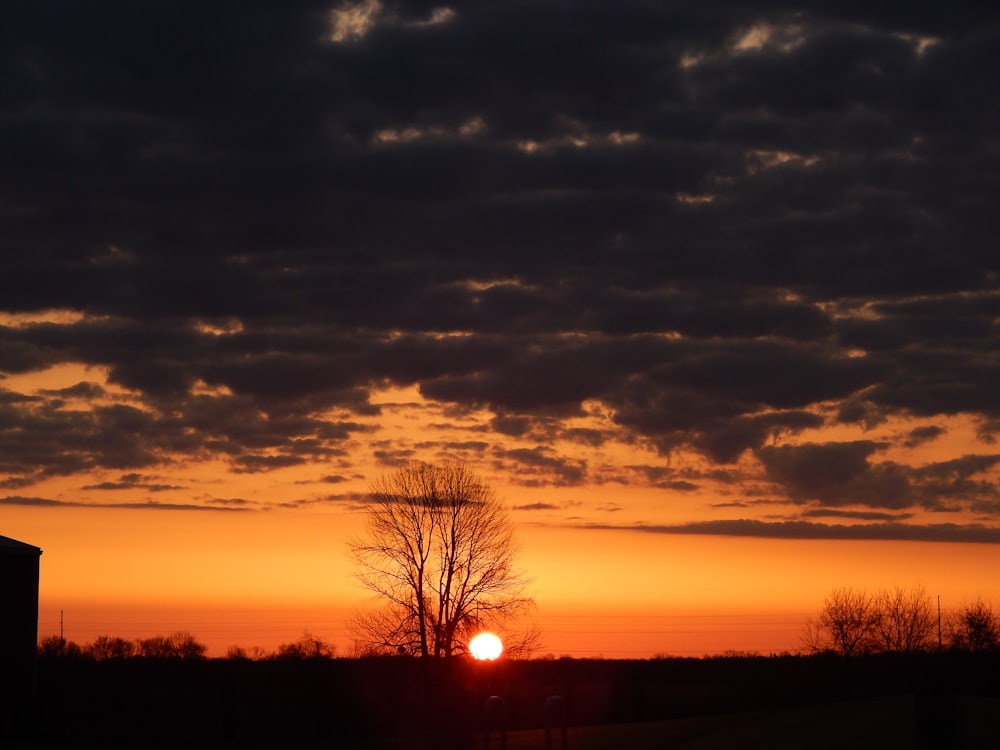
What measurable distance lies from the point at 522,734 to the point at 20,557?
2095 cm

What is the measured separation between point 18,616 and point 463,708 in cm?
2853

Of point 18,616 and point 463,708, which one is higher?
point 18,616

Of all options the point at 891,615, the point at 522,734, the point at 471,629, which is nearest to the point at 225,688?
the point at 522,734

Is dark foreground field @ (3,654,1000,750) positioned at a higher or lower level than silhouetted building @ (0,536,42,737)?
lower

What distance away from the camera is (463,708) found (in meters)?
16.5

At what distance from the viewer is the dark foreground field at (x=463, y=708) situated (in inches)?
831

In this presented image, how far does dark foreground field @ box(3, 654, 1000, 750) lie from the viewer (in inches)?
831

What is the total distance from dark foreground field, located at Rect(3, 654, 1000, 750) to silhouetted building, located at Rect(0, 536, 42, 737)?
998mm

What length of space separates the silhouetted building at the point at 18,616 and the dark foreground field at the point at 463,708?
3.27 ft

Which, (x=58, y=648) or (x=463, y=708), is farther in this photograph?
(x=58, y=648)

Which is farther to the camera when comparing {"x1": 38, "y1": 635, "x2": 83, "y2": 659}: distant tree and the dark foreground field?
{"x1": 38, "y1": 635, "x2": 83, "y2": 659}: distant tree

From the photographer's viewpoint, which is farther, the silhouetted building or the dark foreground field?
the silhouetted building

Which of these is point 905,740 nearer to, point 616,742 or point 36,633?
point 616,742

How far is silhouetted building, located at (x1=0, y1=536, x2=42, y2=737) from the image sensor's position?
38906mm
